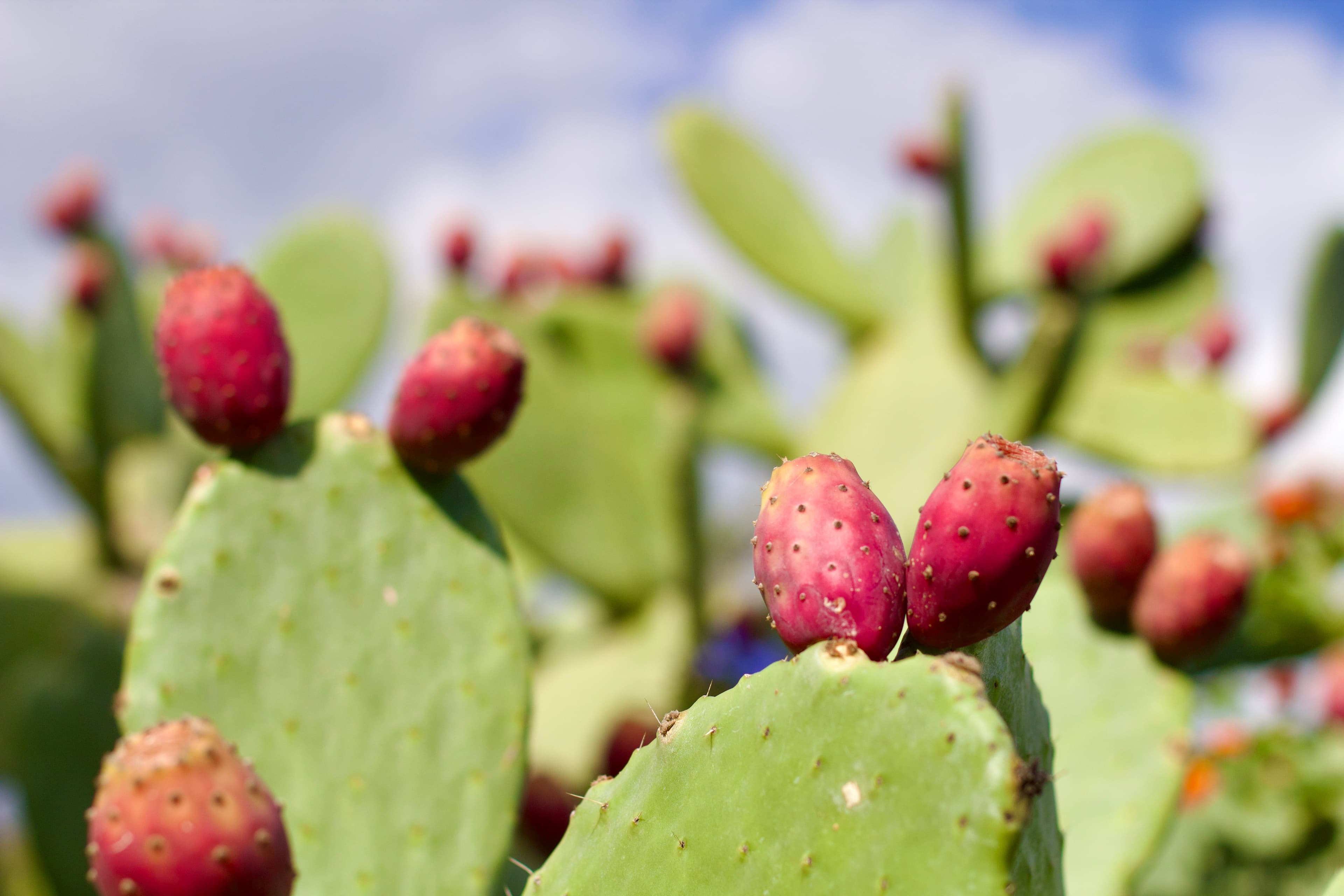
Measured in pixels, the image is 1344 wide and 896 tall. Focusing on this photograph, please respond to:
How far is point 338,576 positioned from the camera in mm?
1426

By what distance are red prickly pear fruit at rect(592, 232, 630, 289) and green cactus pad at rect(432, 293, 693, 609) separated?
26cm

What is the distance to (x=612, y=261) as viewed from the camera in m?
3.86

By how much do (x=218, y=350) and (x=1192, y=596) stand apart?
1202mm

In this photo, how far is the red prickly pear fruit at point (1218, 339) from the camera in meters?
3.72

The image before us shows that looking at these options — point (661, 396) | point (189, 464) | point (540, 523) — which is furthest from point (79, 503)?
point (661, 396)

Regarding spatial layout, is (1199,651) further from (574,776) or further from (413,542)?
(574,776)

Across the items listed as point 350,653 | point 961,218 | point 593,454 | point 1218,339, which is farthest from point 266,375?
point 1218,339

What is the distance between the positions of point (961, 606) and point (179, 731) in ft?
1.90

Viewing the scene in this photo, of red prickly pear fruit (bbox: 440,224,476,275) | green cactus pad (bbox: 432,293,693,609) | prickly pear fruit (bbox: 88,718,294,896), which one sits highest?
prickly pear fruit (bbox: 88,718,294,896)

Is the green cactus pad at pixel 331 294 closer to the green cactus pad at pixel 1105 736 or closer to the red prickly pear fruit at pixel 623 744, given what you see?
the red prickly pear fruit at pixel 623 744

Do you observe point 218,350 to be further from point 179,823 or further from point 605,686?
point 605,686

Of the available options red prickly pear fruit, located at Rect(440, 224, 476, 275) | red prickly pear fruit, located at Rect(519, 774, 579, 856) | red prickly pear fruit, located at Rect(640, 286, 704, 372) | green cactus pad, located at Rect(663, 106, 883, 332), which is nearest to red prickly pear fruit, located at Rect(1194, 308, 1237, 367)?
green cactus pad, located at Rect(663, 106, 883, 332)

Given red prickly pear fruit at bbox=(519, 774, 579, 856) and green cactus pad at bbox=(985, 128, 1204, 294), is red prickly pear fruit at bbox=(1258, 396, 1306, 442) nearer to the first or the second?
green cactus pad at bbox=(985, 128, 1204, 294)

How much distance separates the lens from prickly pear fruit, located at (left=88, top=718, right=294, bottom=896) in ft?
3.02
